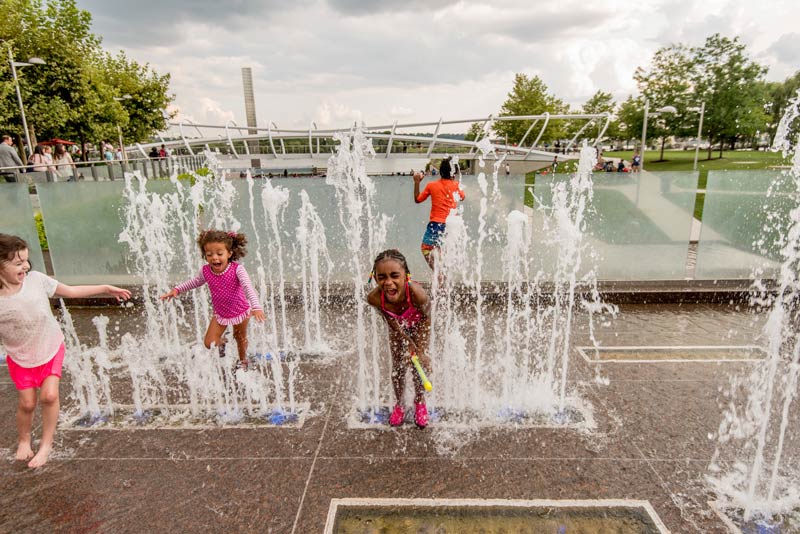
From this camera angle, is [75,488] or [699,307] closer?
[75,488]

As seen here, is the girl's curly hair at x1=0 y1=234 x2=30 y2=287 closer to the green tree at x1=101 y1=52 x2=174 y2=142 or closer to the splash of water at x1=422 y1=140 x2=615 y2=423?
the splash of water at x1=422 y1=140 x2=615 y2=423

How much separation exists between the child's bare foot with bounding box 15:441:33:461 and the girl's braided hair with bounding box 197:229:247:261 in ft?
5.39

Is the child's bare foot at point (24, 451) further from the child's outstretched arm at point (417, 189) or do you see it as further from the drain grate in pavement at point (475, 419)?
the child's outstretched arm at point (417, 189)

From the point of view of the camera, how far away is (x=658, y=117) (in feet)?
109

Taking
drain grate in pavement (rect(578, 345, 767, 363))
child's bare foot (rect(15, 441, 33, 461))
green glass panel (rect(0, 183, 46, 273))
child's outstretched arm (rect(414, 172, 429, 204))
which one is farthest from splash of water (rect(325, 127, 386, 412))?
green glass panel (rect(0, 183, 46, 273))

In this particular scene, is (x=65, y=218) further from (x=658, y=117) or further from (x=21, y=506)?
(x=658, y=117)

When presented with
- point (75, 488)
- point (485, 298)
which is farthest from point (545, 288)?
point (75, 488)

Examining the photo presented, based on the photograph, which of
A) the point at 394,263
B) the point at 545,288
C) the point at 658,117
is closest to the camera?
the point at 394,263

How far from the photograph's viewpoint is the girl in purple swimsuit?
9.86 ft

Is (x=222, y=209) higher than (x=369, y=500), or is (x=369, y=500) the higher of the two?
(x=222, y=209)

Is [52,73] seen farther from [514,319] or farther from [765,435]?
[765,435]

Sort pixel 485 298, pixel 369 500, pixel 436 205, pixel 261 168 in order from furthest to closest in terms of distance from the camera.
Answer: pixel 261 168 → pixel 485 298 → pixel 436 205 → pixel 369 500

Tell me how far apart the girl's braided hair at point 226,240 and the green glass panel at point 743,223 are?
6250 mm

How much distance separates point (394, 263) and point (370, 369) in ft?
5.09
